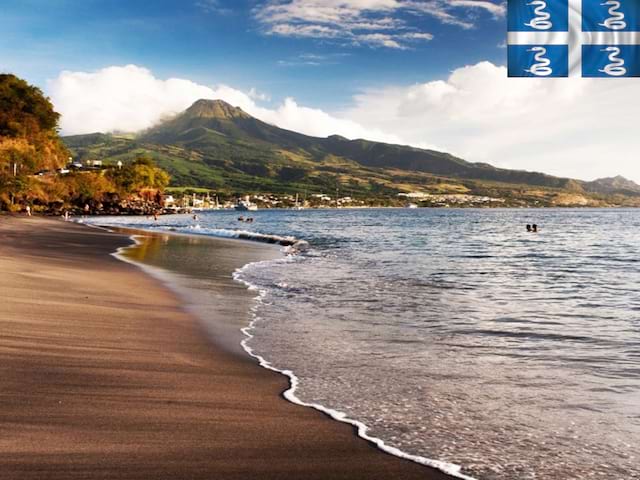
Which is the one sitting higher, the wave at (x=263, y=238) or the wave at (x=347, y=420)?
the wave at (x=263, y=238)

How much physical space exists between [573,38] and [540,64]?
1.01 metres

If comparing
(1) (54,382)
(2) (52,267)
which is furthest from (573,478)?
(2) (52,267)

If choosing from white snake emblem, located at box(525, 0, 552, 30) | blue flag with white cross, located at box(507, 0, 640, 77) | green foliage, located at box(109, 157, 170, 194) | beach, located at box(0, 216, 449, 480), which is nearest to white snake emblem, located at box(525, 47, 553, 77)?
blue flag with white cross, located at box(507, 0, 640, 77)

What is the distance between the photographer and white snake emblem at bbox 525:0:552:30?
48.8ft

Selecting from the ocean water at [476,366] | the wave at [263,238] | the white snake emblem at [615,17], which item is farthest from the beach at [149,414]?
the wave at [263,238]

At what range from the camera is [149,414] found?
6.27 metres

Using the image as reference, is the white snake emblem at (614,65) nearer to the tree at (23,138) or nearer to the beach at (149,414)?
the beach at (149,414)

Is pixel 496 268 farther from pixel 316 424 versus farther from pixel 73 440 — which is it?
pixel 73 440

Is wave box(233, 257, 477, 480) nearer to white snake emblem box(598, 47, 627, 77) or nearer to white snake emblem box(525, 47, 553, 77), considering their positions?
white snake emblem box(525, 47, 553, 77)

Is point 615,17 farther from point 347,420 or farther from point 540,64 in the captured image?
point 347,420

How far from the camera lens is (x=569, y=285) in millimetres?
22812

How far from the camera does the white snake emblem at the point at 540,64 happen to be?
48.3 feet

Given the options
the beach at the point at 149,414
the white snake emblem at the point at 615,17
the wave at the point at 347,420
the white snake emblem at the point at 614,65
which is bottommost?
the wave at the point at 347,420

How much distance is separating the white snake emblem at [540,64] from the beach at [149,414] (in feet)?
35.3
